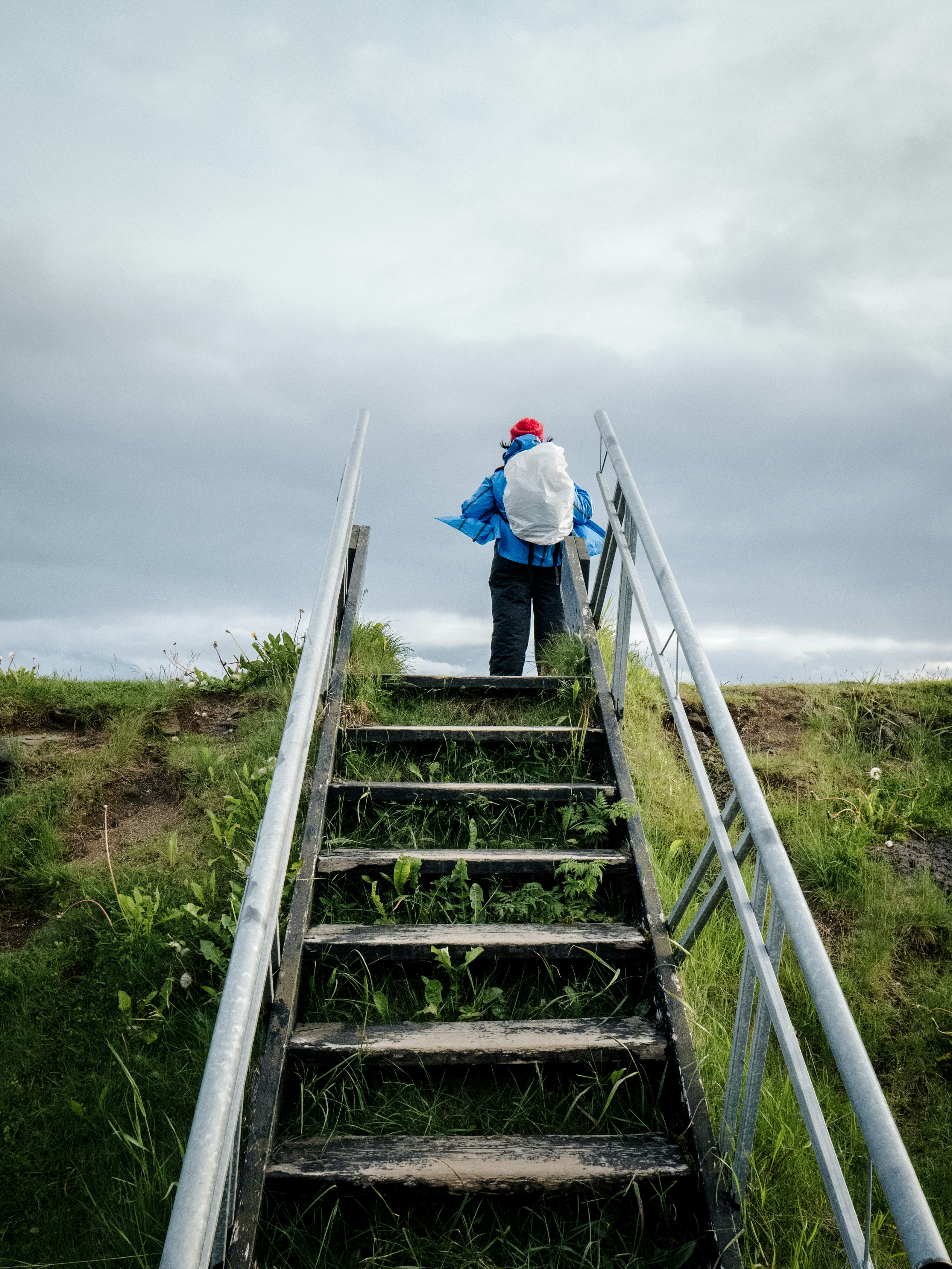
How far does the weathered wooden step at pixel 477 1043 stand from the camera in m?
2.49

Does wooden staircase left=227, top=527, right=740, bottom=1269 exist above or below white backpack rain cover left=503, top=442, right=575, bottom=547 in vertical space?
below

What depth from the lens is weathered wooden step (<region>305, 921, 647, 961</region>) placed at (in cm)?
279

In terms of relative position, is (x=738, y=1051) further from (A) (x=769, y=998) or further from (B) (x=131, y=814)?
(B) (x=131, y=814)

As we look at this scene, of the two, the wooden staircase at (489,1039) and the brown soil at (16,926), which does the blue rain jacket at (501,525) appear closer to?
the wooden staircase at (489,1039)

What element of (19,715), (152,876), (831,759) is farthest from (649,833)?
(19,715)

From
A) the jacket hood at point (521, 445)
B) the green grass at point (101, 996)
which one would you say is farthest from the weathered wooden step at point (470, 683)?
the jacket hood at point (521, 445)

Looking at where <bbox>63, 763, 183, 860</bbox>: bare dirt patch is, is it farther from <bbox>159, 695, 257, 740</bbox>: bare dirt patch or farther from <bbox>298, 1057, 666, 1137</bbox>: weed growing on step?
<bbox>298, 1057, 666, 1137</bbox>: weed growing on step

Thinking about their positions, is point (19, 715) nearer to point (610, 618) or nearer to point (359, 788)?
point (359, 788)

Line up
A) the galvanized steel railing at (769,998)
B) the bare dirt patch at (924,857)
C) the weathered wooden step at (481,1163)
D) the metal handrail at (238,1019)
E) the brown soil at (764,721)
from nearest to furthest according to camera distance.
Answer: the metal handrail at (238,1019)
the galvanized steel railing at (769,998)
the weathered wooden step at (481,1163)
the bare dirt patch at (924,857)
the brown soil at (764,721)

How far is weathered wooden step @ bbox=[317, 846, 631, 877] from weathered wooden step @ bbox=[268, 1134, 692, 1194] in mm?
977

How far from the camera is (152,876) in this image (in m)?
3.87

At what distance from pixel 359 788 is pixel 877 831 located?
3.09 metres

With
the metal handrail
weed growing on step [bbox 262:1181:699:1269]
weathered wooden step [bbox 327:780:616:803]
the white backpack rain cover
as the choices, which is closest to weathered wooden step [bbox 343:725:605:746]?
weathered wooden step [bbox 327:780:616:803]

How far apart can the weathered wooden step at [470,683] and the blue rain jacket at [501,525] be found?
1564 millimetres
